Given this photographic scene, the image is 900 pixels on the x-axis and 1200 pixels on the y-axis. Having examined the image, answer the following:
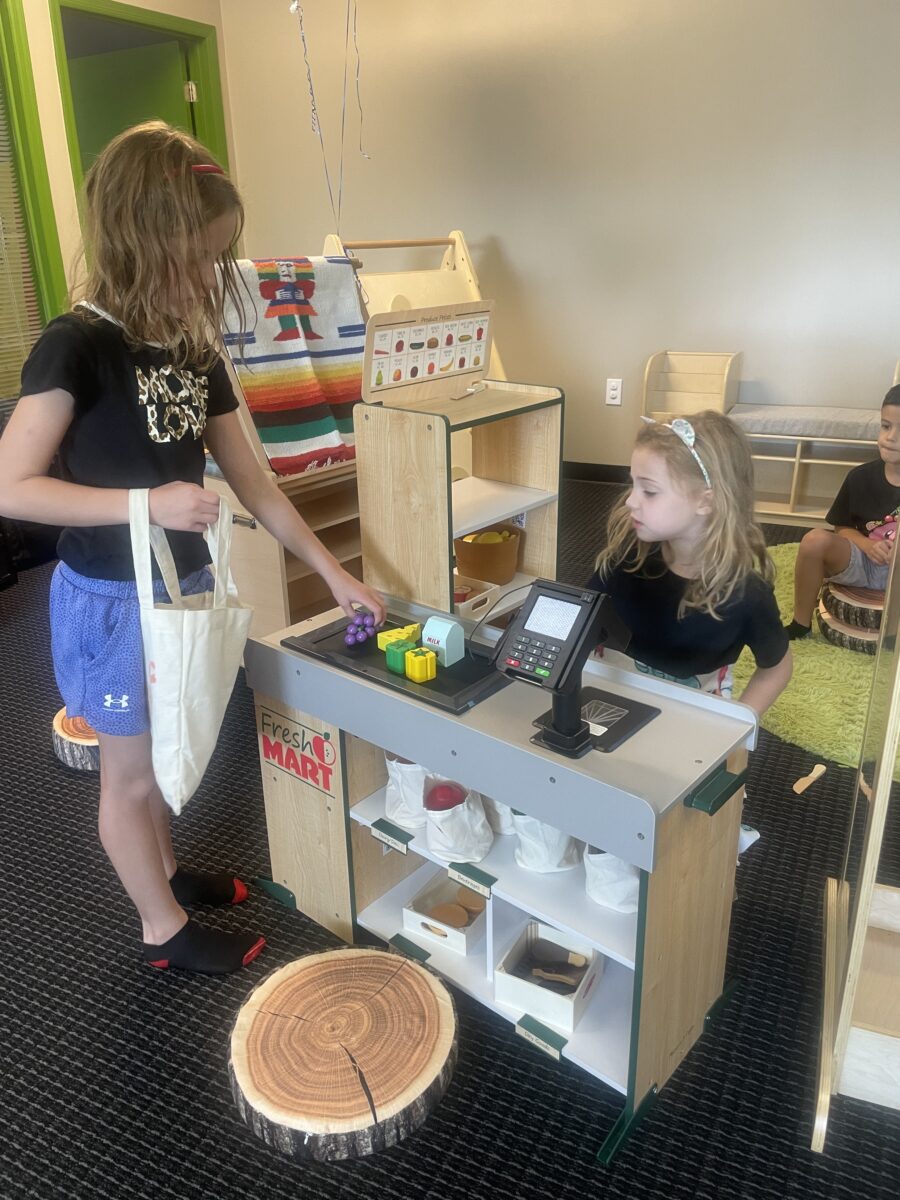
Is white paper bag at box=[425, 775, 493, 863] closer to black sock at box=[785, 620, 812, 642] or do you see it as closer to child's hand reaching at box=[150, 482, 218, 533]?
child's hand reaching at box=[150, 482, 218, 533]

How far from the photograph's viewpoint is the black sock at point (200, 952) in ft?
5.03

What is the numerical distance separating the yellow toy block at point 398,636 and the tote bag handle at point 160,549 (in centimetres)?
25

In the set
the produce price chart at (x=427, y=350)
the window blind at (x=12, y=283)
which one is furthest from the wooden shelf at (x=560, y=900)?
the window blind at (x=12, y=283)

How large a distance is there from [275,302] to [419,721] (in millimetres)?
1550

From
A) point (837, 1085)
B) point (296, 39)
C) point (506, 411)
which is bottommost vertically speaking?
point (837, 1085)

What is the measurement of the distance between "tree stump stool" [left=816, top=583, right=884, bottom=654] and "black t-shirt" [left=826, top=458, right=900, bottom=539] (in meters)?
0.19

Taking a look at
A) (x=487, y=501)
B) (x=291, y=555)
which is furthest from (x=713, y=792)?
(x=291, y=555)

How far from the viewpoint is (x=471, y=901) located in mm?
1567

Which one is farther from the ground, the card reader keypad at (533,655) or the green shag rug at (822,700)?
the card reader keypad at (533,655)

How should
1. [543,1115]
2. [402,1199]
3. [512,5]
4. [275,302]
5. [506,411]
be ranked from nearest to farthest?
1. [402,1199]
2. [543,1115]
3. [506,411]
4. [275,302]
5. [512,5]

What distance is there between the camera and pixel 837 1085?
1.22 meters

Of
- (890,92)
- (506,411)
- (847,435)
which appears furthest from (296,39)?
(506,411)

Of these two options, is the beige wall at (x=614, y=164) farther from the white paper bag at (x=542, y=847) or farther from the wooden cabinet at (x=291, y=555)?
the white paper bag at (x=542, y=847)

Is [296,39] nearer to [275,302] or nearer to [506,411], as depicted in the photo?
[275,302]
